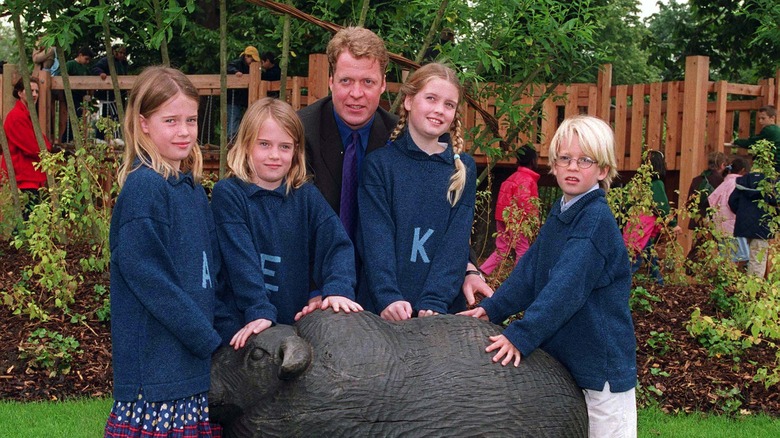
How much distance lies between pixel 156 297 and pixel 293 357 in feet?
1.85

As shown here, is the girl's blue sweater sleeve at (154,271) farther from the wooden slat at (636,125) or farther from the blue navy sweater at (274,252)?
the wooden slat at (636,125)

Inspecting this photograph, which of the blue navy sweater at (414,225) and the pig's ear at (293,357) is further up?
the blue navy sweater at (414,225)

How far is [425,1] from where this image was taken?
21.1 feet

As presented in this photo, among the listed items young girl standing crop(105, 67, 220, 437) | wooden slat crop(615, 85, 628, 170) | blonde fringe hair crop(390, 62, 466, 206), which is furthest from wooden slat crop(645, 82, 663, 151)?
young girl standing crop(105, 67, 220, 437)

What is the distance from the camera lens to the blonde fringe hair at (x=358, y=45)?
421 cm

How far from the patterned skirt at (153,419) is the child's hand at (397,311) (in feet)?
3.04

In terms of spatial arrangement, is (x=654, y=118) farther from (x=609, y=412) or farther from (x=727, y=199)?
(x=609, y=412)

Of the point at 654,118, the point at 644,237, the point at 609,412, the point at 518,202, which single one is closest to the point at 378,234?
the point at 609,412

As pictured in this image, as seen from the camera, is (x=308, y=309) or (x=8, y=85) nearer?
(x=308, y=309)

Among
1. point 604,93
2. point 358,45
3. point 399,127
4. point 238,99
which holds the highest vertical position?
point 604,93

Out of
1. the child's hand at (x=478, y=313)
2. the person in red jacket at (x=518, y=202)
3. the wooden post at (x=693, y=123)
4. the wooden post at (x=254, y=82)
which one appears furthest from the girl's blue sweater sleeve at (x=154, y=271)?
the wooden post at (x=693, y=123)

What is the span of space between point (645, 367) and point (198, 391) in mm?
3909

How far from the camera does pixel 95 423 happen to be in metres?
5.30

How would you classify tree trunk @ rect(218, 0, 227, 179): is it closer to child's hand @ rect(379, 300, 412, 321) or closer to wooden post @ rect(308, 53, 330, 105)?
child's hand @ rect(379, 300, 412, 321)
